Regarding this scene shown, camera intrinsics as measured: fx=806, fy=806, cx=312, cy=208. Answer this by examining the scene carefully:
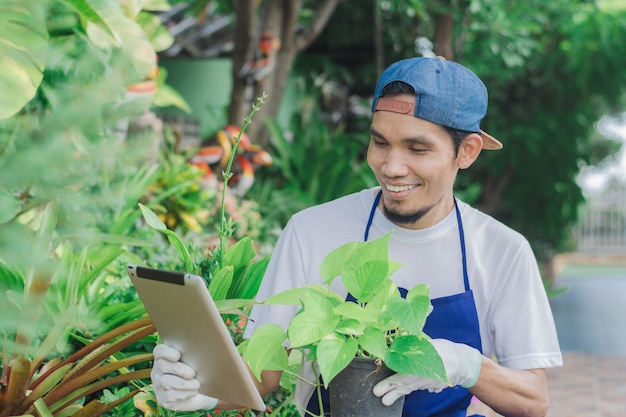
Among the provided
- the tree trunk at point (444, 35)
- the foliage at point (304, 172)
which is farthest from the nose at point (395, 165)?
the tree trunk at point (444, 35)

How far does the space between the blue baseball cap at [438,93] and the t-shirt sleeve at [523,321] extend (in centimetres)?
39

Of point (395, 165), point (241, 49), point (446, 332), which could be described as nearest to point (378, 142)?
point (395, 165)

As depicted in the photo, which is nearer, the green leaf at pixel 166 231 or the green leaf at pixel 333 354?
the green leaf at pixel 333 354

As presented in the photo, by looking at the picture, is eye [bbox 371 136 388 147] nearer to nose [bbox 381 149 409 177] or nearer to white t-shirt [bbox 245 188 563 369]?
nose [bbox 381 149 409 177]

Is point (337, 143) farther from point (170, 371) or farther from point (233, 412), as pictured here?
point (170, 371)

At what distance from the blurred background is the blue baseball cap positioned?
1.11 feet

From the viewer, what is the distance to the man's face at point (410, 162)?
1.92m

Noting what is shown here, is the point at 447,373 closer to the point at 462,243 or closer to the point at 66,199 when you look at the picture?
the point at 462,243

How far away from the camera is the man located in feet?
6.26

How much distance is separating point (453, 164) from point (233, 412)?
0.89 meters

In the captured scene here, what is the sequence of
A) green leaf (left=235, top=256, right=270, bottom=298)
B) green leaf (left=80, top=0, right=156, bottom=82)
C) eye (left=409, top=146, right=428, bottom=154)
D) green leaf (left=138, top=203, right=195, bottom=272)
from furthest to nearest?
green leaf (left=80, top=0, right=156, bottom=82), green leaf (left=235, top=256, right=270, bottom=298), eye (left=409, top=146, right=428, bottom=154), green leaf (left=138, top=203, right=195, bottom=272)

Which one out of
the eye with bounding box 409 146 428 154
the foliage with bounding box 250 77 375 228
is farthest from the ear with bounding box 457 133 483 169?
the foliage with bounding box 250 77 375 228

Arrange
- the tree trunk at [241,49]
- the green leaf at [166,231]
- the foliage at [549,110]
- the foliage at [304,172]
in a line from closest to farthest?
Answer: the green leaf at [166,231] → the tree trunk at [241,49] → the foliage at [304,172] → the foliage at [549,110]

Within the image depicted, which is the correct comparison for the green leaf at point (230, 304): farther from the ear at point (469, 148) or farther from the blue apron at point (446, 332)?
the ear at point (469, 148)
